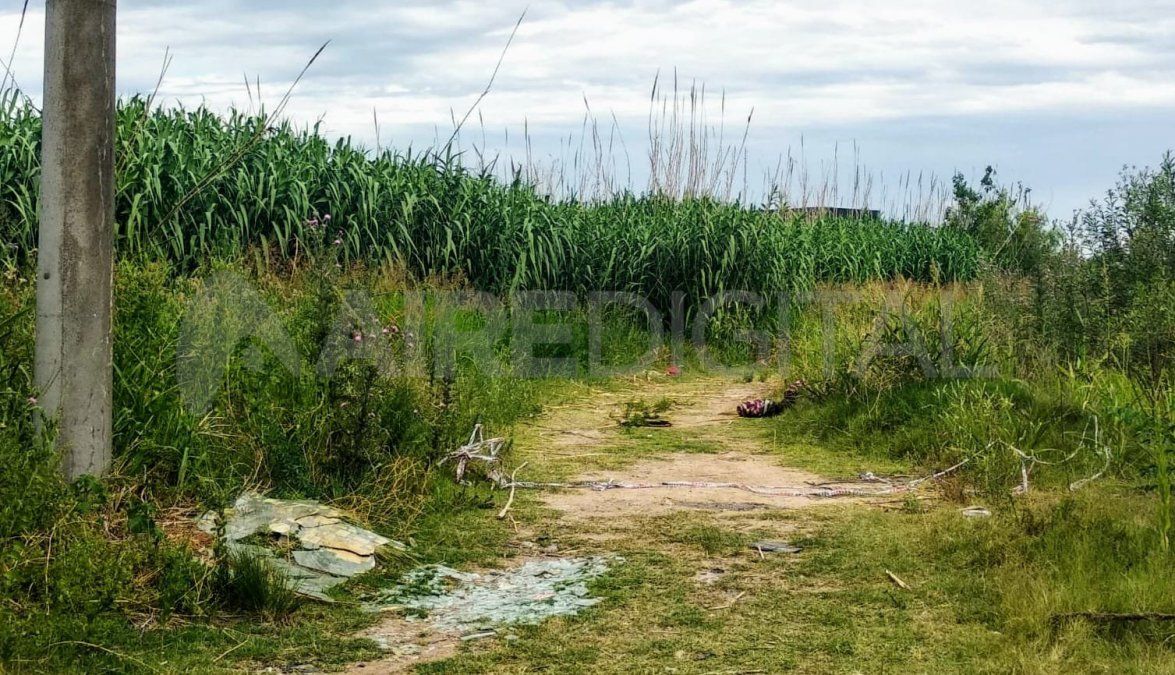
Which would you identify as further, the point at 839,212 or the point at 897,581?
the point at 839,212

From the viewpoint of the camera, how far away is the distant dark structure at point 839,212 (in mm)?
19797

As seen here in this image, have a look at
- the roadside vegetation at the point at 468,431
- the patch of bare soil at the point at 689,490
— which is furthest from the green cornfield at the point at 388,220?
the patch of bare soil at the point at 689,490

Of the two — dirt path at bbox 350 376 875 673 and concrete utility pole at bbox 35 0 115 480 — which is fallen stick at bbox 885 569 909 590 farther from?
concrete utility pole at bbox 35 0 115 480

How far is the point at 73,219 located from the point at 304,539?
150 cm

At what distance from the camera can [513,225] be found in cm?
1123

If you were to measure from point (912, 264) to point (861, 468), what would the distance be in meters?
13.0

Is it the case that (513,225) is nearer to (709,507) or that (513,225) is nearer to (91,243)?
(709,507)

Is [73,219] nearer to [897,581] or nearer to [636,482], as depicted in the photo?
[636,482]

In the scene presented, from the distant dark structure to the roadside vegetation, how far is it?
28.8 feet

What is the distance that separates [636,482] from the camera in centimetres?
616

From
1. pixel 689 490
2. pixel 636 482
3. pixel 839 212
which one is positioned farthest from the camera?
Result: pixel 839 212

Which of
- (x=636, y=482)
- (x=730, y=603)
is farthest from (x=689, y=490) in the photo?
(x=730, y=603)

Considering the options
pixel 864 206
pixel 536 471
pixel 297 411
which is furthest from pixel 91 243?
pixel 864 206

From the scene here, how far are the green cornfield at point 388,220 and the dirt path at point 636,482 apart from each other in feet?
7.83
